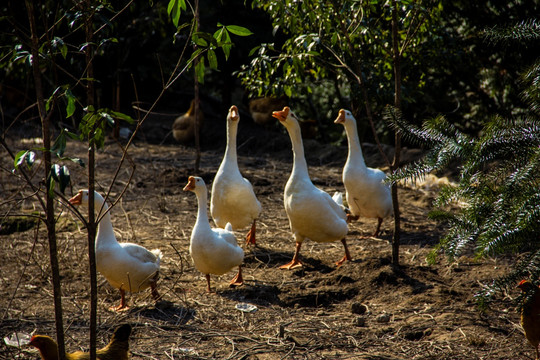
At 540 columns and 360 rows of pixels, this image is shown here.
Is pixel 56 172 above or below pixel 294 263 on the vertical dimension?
above

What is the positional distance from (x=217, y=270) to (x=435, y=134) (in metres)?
2.46

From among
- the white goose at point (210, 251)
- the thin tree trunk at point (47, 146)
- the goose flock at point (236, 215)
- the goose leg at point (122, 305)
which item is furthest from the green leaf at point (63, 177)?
the white goose at point (210, 251)

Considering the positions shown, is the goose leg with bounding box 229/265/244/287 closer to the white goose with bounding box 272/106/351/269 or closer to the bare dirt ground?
the bare dirt ground

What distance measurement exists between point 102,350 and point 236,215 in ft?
10.3

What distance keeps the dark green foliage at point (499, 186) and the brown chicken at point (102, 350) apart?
188 centimetres

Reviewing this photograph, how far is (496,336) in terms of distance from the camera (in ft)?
12.6

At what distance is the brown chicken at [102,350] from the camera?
9.96 ft

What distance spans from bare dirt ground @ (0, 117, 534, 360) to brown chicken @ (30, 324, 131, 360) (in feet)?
0.87

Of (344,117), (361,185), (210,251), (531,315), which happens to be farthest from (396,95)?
(531,315)

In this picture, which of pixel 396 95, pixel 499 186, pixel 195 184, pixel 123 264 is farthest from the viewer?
pixel 195 184

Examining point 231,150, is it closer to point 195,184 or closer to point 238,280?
point 195,184

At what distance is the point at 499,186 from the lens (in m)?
3.10

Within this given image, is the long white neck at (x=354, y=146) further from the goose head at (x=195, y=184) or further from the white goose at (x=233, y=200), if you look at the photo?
the goose head at (x=195, y=184)

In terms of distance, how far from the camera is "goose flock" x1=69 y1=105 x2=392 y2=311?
15.4 ft
